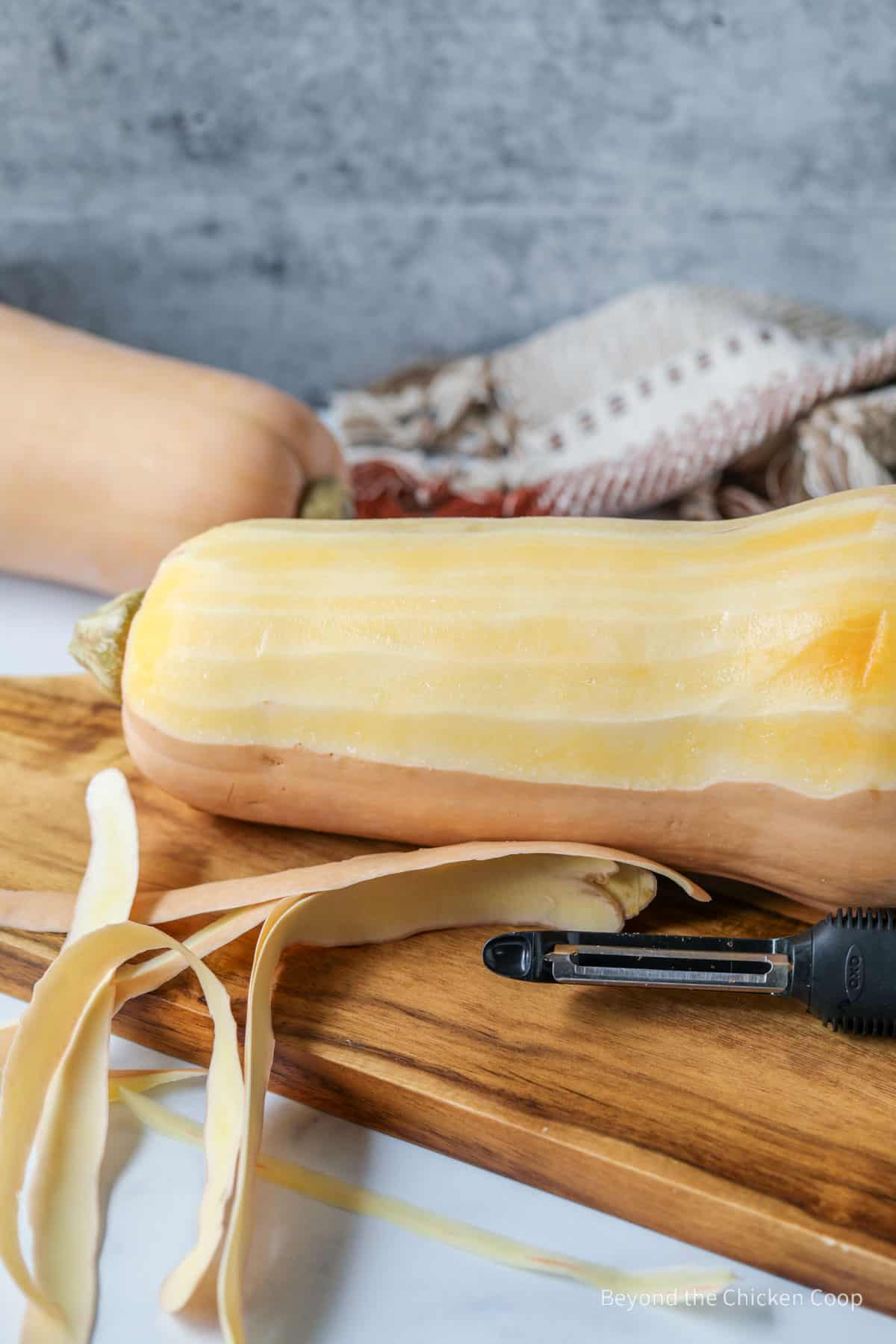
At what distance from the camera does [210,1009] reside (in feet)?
2.21

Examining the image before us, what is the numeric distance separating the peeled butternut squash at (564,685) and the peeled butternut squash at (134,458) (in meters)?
0.28

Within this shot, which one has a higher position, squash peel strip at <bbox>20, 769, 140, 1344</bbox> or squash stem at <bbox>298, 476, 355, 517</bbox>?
squash stem at <bbox>298, 476, 355, 517</bbox>

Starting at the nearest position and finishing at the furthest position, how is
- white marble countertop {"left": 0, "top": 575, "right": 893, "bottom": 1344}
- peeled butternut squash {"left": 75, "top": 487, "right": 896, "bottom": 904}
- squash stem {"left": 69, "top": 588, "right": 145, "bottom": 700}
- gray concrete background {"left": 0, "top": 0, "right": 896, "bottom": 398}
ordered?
white marble countertop {"left": 0, "top": 575, "right": 893, "bottom": 1344}
peeled butternut squash {"left": 75, "top": 487, "right": 896, "bottom": 904}
squash stem {"left": 69, "top": 588, "right": 145, "bottom": 700}
gray concrete background {"left": 0, "top": 0, "right": 896, "bottom": 398}

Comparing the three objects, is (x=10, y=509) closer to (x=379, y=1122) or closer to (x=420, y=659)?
(x=420, y=659)

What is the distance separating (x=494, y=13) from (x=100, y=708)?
3.56 feet

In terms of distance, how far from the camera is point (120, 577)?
45.8 inches

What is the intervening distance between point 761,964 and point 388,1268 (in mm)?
242

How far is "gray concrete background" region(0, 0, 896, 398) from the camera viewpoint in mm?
1580

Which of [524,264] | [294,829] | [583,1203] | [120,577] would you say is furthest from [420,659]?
[524,264]

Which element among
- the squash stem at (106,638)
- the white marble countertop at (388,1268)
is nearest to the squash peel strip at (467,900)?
the white marble countertop at (388,1268)

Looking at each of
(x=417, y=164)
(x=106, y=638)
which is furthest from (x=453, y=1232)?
(x=417, y=164)

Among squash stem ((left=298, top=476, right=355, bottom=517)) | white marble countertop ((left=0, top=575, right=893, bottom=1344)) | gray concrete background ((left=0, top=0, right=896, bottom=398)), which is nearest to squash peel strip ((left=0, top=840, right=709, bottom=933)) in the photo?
white marble countertop ((left=0, top=575, right=893, bottom=1344))

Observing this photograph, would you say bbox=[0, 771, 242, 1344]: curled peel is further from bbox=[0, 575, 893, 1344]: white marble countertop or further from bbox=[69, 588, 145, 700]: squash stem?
bbox=[69, 588, 145, 700]: squash stem

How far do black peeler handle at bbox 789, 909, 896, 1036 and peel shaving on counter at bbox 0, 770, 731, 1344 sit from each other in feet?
0.33
